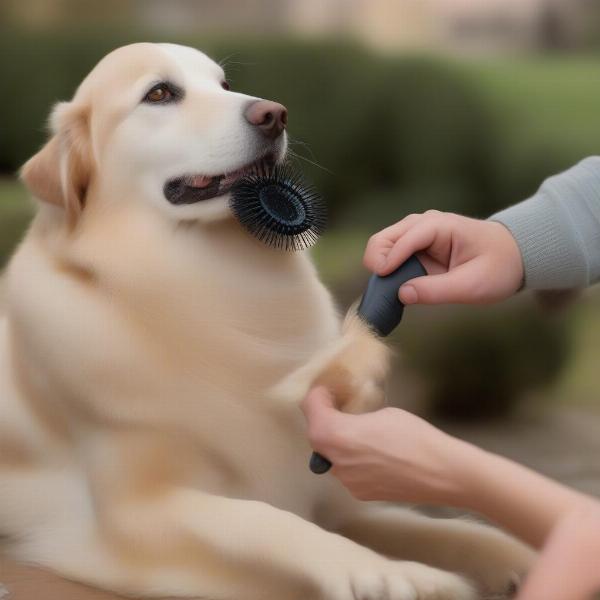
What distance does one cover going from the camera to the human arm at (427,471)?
51 cm

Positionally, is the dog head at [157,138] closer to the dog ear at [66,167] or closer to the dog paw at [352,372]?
the dog ear at [66,167]

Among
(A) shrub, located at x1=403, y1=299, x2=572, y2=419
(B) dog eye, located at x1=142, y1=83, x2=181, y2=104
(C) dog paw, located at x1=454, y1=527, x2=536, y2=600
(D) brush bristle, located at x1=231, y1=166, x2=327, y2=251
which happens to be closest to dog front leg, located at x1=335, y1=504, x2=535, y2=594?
(C) dog paw, located at x1=454, y1=527, x2=536, y2=600

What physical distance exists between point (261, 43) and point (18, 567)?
4.15ft

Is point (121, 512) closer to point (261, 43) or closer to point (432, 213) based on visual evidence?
point (432, 213)

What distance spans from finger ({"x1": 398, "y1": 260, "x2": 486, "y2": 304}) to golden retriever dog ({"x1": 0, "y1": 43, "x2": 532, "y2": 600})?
0.04m

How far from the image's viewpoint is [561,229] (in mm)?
713

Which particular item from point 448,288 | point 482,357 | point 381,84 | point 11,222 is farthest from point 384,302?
point 381,84

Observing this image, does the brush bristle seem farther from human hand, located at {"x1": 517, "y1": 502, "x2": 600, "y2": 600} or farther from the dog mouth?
human hand, located at {"x1": 517, "y1": 502, "x2": 600, "y2": 600}

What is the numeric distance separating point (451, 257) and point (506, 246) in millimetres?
46

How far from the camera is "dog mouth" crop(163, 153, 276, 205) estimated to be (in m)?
0.64

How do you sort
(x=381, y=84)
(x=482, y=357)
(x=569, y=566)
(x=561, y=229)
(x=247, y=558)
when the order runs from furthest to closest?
(x=381, y=84) < (x=482, y=357) < (x=561, y=229) < (x=247, y=558) < (x=569, y=566)

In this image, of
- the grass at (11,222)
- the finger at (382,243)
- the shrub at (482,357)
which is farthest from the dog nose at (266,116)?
the grass at (11,222)

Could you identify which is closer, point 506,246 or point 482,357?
point 506,246

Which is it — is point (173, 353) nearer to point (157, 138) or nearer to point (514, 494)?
point (157, 138)
